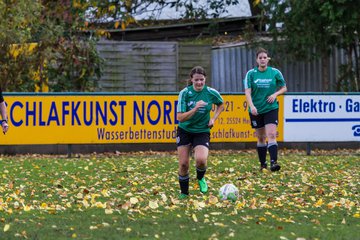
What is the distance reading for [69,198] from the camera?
38.7 feet

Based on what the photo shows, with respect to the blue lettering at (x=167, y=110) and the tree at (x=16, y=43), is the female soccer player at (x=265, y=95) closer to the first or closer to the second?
the blue lettering at (x=167, y=110)

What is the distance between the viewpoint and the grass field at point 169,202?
879 centimetres

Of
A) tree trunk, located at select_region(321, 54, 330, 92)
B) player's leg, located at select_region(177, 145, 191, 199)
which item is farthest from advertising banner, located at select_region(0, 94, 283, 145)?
player's leg, located at select_region(177, 145, 191, 199)

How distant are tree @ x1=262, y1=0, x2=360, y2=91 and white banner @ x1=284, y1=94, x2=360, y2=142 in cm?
288

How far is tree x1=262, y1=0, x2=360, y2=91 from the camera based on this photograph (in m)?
23.5

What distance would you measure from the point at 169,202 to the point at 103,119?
9.64m

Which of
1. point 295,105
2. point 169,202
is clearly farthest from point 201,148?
point 295,105

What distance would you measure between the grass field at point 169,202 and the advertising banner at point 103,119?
5.97 ft

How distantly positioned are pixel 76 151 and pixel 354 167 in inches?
269

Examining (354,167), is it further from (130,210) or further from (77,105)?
(130,210)

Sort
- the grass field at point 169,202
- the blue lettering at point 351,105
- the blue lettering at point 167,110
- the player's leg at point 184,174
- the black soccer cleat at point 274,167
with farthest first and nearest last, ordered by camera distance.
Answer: the blue lettering at point 351,105 → the blue lettering at point 167,110 → the black soccer cleat at point 274,167 → the player's leg at point 184,174 → the grass field at point 169,202

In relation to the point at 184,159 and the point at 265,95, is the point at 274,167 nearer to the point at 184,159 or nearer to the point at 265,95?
the point at 265,95

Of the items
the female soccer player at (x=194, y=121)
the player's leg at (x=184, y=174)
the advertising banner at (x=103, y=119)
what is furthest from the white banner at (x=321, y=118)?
the player's leg at (x=184, y=174)

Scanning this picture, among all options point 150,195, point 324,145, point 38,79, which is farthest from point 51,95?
point 150,195
